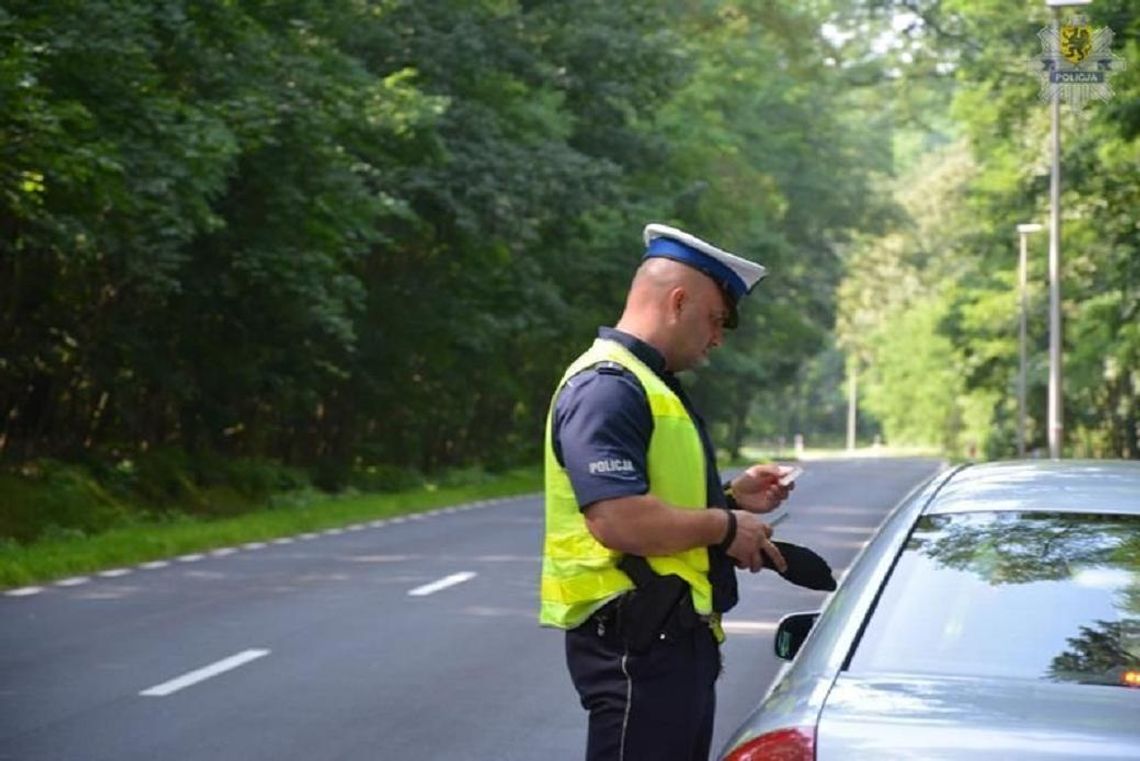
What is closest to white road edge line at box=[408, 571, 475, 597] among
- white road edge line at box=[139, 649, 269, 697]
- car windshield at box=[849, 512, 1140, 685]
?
white road edge line at box=[139, 649, 269, 697]

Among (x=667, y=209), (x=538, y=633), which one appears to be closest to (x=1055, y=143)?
(x=667, y=209)

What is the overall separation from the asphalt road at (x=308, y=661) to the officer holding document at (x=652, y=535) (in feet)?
13.8

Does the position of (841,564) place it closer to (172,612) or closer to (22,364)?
(172,612)

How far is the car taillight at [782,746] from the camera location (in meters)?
4.71

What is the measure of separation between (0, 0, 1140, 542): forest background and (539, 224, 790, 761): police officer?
15790 mm

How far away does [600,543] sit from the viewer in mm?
5422

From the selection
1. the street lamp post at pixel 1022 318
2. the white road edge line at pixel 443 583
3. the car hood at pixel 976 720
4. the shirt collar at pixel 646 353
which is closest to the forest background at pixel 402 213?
the street lamp post at pixel 1022 318

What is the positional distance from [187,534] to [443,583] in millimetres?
6133

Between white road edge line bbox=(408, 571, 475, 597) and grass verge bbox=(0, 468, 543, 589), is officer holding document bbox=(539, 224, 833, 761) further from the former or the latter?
grass verge bbox=(0, 468, 543, 589)

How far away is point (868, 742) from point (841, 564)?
1852 cm

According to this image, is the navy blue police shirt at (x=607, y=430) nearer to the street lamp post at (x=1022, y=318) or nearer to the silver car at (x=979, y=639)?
the silver car at (x=979, y=639)

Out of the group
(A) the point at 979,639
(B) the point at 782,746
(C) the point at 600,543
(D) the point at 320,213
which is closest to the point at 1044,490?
(A) the point at 979,639

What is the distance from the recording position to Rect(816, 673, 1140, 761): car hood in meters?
4.58

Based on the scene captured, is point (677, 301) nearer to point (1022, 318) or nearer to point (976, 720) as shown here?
point (976, 720)
